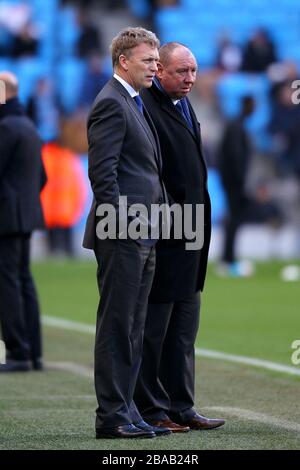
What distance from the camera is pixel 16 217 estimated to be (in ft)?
34.3

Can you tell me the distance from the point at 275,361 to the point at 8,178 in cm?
243

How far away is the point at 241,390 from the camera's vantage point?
9.11 metres

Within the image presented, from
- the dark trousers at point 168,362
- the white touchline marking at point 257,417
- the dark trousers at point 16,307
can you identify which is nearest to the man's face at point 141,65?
the dark trousers at point 168,362

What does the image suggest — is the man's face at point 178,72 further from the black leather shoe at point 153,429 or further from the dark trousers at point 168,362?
the black leather shoe at point 153,429

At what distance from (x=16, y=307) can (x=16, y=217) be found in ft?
2.28

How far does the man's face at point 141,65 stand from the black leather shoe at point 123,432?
1.70 meters

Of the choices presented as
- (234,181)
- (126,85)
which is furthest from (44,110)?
(126,85)

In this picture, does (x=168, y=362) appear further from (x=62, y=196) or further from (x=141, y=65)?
(x=62, y=196)

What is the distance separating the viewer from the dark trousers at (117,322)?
6898mm

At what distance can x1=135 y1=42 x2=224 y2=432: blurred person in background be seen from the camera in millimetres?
7355

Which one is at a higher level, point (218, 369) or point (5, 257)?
point (5, 257)

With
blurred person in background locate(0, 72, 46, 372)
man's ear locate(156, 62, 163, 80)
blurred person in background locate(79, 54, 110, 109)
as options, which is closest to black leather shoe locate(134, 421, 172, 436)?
man's ear locate(156, 62, 163, 80)
